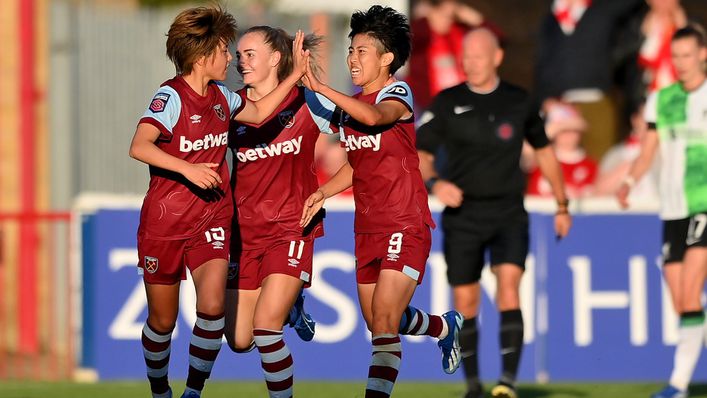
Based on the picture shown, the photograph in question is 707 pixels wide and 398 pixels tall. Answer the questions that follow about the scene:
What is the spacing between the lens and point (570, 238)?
47.4ft

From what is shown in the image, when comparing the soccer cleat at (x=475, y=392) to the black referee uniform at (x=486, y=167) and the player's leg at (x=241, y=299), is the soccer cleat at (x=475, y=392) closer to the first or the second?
the black referee uniform at (x=486, y=167)

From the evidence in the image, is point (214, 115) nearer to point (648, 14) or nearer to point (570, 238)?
point (570, 238)

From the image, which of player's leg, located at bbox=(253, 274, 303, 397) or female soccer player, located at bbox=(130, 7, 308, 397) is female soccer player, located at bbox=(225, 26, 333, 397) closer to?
player's leg, located at bbox=(253, 274, 303, 397)

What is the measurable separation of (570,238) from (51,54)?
5.98 meters

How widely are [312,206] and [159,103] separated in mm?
1055

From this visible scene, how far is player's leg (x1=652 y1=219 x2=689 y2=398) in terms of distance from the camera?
12.4 meters

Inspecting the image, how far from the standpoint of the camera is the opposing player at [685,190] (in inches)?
490

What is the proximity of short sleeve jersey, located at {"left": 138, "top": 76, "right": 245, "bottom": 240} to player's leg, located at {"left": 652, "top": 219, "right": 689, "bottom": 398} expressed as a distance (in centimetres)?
377

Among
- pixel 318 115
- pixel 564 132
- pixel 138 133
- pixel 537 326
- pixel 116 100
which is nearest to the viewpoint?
pixel 138 133

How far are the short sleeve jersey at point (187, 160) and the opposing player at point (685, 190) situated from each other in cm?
373

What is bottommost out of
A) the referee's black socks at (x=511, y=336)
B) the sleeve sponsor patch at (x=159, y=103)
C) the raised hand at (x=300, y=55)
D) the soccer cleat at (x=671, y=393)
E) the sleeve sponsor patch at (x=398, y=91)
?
the soccer cleat at (x=671, y=393)

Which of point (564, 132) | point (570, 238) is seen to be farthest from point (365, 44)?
point (564, 132)

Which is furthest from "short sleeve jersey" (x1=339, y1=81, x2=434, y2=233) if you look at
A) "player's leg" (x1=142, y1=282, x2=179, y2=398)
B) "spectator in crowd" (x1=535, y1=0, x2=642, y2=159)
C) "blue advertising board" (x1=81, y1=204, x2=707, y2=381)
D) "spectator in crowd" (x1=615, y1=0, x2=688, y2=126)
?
"spectator in crowd" (x1=535, y1=0, x2=642, y2=159)

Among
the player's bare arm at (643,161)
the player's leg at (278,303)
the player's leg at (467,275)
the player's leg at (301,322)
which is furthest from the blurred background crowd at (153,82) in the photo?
the player's leg at (278,303)
